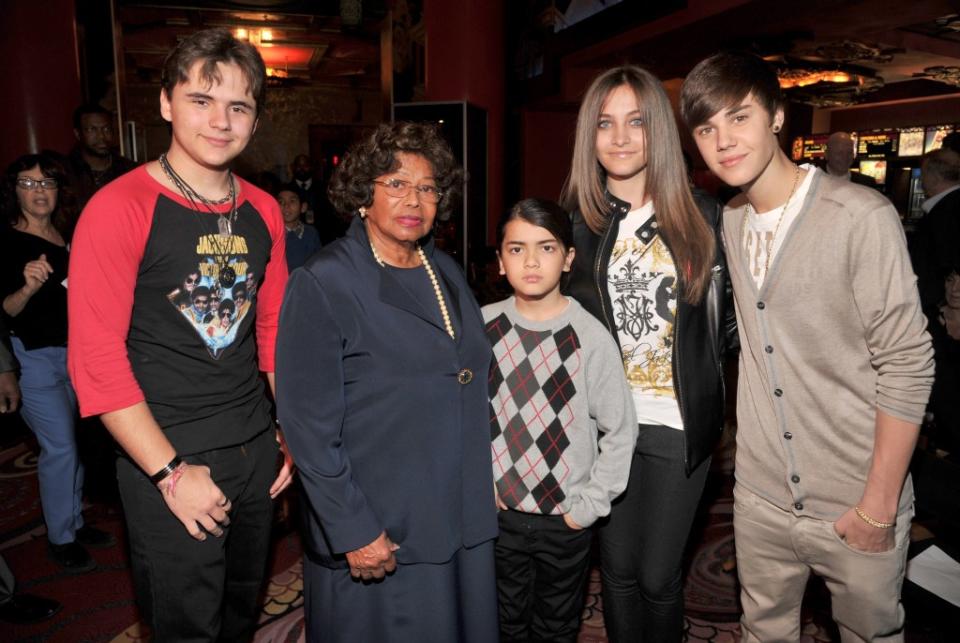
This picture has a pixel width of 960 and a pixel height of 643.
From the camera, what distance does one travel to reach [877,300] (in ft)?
4.97

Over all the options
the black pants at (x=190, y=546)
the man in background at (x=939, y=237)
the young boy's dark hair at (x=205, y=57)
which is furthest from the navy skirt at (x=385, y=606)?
the man in background at (x=939, y=237)

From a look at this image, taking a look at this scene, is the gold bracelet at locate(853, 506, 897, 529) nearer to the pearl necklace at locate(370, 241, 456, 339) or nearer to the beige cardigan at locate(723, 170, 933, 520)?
the beige cardigan at locate(723, 170, 933, 520)

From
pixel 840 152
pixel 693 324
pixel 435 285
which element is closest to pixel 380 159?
pixel 435 285

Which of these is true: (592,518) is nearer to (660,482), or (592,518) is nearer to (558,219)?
(660,482)

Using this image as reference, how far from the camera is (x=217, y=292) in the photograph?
1.65 metres

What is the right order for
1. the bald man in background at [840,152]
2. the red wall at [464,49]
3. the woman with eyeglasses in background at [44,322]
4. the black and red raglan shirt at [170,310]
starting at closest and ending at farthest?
the black and red raglan shirt at [170,310] → the woman with eyeglasses in background at [44,322] → the bald man in background at [840,152] → the red wall at [464,49]

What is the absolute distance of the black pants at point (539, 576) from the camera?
1.92m

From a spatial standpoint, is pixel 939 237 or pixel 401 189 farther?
pixel 939 237

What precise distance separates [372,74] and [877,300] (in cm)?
1458

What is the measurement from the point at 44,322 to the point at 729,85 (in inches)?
115

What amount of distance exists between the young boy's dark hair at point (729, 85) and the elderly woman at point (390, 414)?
0.66 m

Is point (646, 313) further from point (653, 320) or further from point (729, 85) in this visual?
point (729, 85)

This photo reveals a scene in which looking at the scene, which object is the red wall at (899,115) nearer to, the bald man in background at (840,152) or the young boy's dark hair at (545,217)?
the bald man in background at (840,152)

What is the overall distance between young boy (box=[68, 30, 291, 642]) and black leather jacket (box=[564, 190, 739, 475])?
0.95 m
